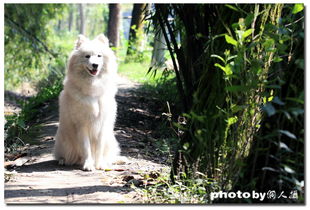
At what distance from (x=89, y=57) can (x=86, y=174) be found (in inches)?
Answer: 52.9

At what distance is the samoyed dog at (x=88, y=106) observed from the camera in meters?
5.70

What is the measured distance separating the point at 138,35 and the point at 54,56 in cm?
468

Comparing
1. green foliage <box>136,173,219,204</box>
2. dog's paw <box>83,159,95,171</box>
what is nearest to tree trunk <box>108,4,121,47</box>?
dog's paw <box>83,159,95,171</box>

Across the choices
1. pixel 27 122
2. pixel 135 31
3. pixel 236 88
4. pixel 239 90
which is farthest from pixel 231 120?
pixel 135 31

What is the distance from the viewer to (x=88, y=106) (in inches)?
224

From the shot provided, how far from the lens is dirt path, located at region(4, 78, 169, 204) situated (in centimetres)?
421

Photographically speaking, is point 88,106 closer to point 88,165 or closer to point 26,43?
point 88,165

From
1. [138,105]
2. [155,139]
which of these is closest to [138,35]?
[138,105]

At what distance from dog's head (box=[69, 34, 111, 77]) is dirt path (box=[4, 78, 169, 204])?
117 centimetres

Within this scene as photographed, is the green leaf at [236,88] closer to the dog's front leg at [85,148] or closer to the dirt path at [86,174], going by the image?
the dirt path at [86,174]

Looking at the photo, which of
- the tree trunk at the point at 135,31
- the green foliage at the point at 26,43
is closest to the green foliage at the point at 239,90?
the green foliage at the point at 26,43

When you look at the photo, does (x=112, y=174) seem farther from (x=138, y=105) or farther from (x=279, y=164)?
(x=138, y=105)

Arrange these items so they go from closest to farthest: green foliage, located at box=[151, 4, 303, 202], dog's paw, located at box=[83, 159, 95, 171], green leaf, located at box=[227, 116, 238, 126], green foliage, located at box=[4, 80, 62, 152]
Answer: green foliage, located at box=[151, 4, 303, 202]
green leaf, located at box=[227, 116, 238, 126]
dog's paw, located at box=[83, 159, 95, 171]
green foliage, located at box=[4, 80, 62, 152]

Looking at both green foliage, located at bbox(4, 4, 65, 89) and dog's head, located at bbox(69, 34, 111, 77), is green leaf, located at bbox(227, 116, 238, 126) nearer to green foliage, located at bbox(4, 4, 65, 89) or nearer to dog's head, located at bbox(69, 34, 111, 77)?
dog's head, located at bbox(69, 34, 111, 77)
